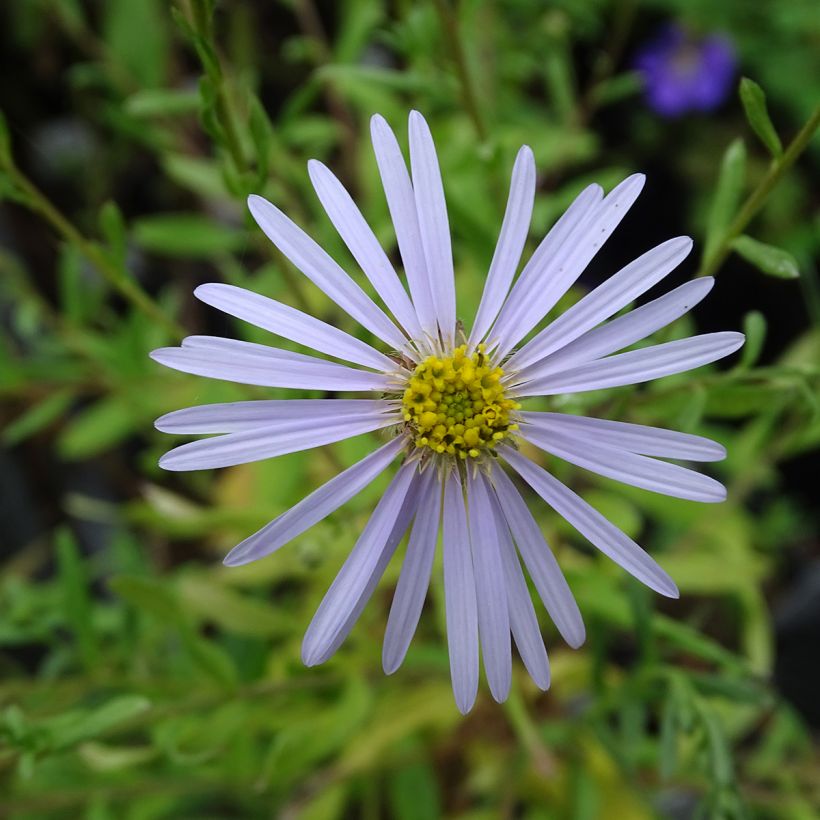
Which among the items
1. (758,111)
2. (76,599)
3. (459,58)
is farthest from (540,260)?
(76,599)

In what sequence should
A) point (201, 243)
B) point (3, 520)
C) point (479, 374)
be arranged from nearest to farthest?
point (479, 374) → point (201, 243) → point (3, 520)

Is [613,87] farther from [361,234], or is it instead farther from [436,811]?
[436,811]

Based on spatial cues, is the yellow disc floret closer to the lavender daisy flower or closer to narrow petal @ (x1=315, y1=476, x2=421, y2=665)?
narrow petal @ (x1=315, y1=476, x2=421, y2=665)

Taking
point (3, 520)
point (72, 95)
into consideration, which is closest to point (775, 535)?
point (3, 520)

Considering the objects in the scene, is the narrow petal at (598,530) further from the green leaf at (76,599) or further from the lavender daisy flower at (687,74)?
the lavender daisy flower at (687,74)

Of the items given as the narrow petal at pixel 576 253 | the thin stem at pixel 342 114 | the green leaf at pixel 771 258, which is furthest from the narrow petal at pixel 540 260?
the thin stem at pixel 342 114

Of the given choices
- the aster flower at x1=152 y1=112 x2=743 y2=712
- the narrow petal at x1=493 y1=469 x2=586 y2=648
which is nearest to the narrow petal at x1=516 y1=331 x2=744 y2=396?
the aster flower at x1=152 y1=112 x2=743 y2=712
